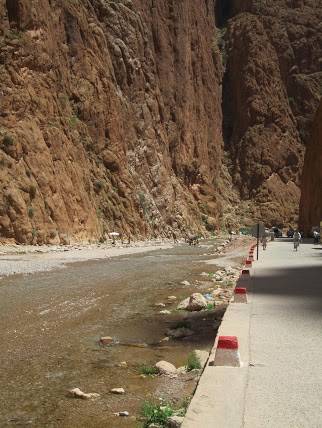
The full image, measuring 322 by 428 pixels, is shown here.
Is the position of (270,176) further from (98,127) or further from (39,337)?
(39,337)

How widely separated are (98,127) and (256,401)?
147ft

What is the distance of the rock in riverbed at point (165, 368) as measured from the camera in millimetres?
6781

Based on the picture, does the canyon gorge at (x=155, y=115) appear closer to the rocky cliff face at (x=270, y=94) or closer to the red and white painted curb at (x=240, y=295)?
the rocky cliff face at (x=270, y=94)

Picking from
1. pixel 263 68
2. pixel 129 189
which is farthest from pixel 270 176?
pixel 129 189

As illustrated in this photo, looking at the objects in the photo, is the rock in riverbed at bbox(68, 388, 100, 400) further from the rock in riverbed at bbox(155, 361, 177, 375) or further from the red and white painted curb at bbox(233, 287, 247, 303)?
the red and white painted curb at bbox(233, 287, 247, 303)

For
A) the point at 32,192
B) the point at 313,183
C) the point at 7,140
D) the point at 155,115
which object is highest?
the point at 155,115

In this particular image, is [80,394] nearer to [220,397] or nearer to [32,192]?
[220,397]

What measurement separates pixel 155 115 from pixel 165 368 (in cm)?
5906

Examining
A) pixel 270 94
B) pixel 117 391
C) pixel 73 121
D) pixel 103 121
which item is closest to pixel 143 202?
pixel 103 121

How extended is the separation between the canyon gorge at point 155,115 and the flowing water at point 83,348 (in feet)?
54.2

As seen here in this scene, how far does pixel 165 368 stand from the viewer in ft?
22.5

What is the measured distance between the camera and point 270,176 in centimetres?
9319

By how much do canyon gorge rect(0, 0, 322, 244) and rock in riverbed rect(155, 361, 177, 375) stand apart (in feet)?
77.0

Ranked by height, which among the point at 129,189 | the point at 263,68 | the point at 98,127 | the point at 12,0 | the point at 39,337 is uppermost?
the point at 263,68
